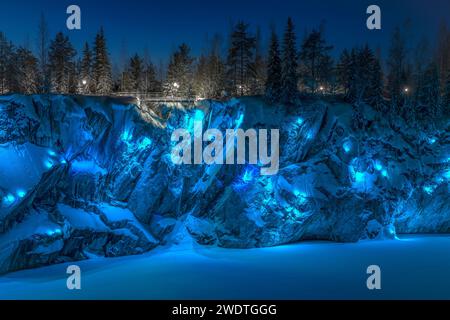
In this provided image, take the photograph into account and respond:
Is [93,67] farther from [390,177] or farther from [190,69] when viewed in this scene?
[390,177]

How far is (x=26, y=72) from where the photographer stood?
39.3 m

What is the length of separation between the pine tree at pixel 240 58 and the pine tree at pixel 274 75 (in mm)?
5061

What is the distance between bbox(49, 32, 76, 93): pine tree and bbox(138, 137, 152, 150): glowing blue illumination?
12.6m

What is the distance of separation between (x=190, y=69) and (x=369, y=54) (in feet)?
60.5

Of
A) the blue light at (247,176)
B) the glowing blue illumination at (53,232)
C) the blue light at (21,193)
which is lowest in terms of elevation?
the glowing blue illumination at (53,232)

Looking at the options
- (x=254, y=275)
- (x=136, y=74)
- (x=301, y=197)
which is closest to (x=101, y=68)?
(x=136, y=74)

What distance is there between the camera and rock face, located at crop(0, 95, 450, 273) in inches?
1003

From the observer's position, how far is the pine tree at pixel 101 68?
37.2 meters

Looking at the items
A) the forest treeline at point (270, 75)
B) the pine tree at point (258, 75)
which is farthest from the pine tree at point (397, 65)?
the pine tree at point (258, 75)

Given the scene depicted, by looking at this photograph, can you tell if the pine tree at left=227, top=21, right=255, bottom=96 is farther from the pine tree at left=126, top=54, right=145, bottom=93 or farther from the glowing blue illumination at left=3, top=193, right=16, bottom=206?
the glowing blue illumination at left=3, top=193, right=16, bottom=206

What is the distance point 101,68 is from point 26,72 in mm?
9049

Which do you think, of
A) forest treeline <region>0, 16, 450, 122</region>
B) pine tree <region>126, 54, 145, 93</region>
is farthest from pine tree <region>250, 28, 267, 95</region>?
pine tree <region>126, 54, 145, 93</region>

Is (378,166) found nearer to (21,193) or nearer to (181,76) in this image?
(181,76)

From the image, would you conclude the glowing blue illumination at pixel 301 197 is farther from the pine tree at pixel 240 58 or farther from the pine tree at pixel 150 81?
the pine tree at pixel 150 81
